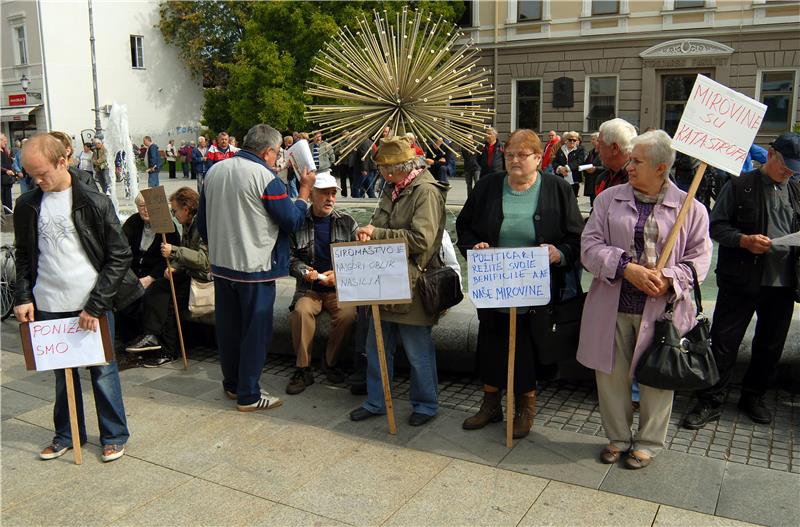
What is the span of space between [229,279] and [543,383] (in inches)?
93.5

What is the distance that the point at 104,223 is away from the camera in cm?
391

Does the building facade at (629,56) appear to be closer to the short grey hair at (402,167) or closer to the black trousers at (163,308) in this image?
the black trousers at (163,308)

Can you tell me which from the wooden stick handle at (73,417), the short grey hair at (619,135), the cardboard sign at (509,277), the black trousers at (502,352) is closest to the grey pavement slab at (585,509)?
the black trousers at (502,352)

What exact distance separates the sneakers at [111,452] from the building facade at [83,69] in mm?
32380

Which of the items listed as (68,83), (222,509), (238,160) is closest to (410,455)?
(222,509)

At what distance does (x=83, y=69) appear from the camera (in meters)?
37.4

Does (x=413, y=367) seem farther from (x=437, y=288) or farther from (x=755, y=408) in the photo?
(x=755, y=408)

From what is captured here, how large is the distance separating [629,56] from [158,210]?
24.6 meters

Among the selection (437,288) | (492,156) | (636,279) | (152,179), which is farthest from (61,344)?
(152,179)

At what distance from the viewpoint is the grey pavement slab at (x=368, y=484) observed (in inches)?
134

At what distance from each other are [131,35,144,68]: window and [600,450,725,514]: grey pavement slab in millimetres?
42761

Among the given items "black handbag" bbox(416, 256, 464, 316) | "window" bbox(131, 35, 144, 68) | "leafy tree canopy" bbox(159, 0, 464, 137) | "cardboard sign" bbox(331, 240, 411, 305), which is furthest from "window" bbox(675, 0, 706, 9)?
"window" bbox(131, 35, 144, 68)

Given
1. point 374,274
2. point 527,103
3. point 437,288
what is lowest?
point 437,288

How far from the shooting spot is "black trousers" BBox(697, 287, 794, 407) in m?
4.31
